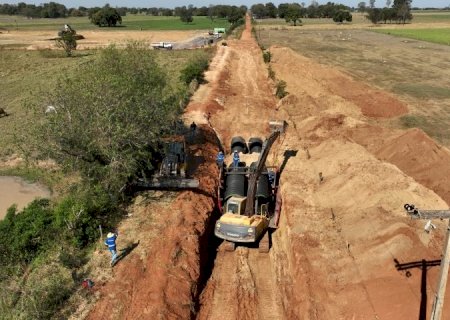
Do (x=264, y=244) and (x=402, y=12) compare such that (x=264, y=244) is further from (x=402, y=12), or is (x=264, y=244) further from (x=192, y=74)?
(x=402, y=12)

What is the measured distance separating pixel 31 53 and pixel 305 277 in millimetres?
72049

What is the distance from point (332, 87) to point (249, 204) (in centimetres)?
2924

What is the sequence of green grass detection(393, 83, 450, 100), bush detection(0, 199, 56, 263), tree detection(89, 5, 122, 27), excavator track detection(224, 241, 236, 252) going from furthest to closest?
1. tree detection(89, 5, 122, 27)
2. green grass detection(393, 83, 450, 100)
3. excavator track detection(224, 241, 236, 252)
4. bush detection(0, 199, 56, 263)

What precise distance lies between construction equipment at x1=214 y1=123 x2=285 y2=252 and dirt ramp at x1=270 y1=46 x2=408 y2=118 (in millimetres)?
18139

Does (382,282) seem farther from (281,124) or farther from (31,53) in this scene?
(31,53)

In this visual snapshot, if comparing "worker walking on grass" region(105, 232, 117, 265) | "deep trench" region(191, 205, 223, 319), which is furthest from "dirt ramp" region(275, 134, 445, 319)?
"worker walking on grass" region(105, 232, 117, 265)

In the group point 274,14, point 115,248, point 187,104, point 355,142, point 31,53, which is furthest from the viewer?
point 274,14

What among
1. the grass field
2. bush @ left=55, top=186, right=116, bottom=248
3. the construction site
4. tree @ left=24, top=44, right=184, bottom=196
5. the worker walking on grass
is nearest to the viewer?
the construction site

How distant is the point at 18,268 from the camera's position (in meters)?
16.6

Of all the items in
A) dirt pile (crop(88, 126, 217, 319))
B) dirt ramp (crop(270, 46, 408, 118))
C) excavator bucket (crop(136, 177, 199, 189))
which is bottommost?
dirt pile (crop(88, 126, 217, 319))

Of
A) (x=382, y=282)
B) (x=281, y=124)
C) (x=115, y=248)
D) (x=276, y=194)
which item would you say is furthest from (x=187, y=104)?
(x=382, y=282)

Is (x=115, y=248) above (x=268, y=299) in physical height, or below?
above

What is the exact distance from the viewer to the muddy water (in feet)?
81.6

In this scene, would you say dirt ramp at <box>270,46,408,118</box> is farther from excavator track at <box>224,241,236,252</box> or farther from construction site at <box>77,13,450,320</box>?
excavator track at <box>224,241,236,252</box>
